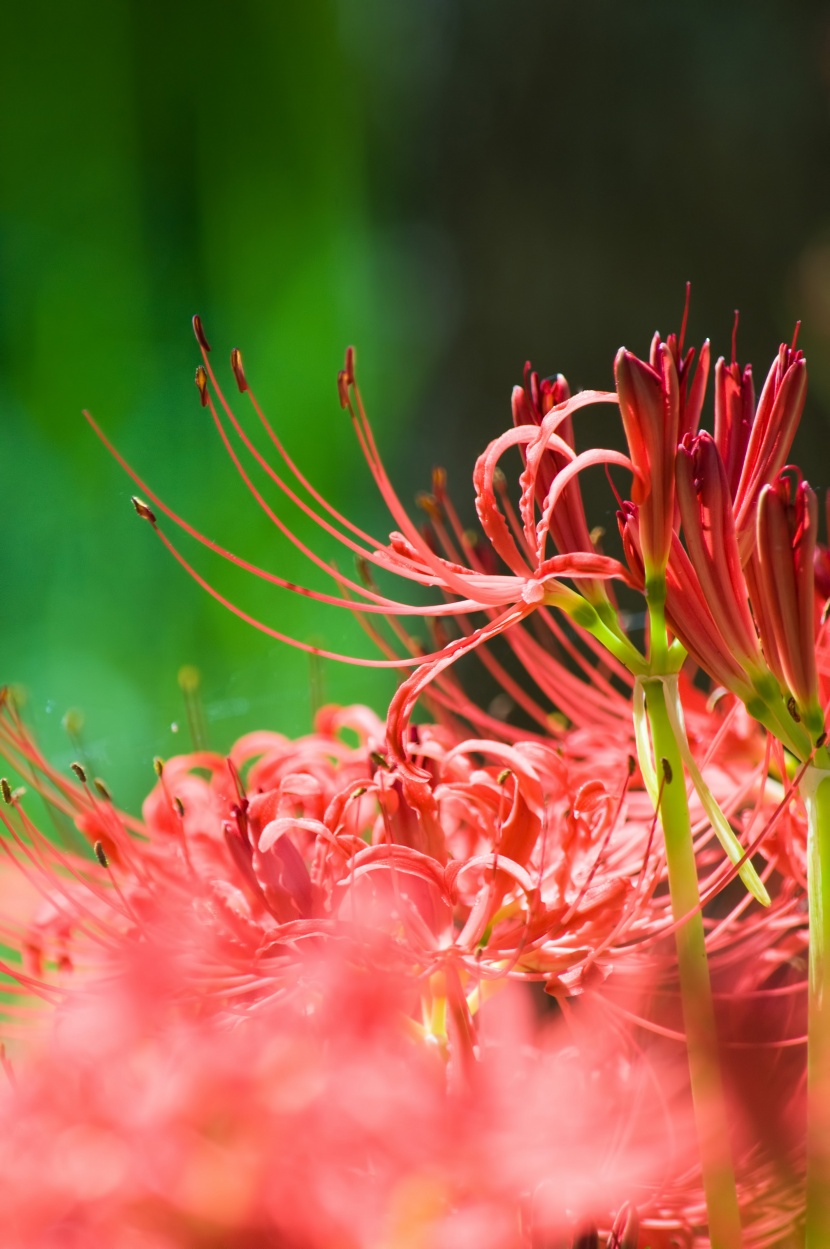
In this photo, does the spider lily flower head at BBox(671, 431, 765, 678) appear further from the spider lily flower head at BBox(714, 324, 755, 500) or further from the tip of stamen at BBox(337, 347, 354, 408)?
the tip of stamen at BBox(337, 347, 354, 408)

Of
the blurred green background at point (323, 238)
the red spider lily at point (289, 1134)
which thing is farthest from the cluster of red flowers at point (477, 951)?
the blurred green background at point (323, 238)

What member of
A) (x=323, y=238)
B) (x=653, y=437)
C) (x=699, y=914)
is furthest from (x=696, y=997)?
(x=323, y=238)

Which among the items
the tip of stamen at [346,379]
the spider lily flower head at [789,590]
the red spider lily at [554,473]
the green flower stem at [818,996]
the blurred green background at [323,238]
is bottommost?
the green flower stem at [818,996]

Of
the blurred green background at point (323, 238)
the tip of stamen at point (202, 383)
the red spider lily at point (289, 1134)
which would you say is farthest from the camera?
the blurred green background at point (323, 238)

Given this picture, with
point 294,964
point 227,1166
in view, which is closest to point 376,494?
point 294,964

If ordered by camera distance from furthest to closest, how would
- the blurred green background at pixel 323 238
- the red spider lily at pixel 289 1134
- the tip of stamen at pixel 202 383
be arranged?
1. the blurred green background at pixel 323 238
2. the tip of stamen at pixel 202 383
3. the red spider lily at pixel 289 1134

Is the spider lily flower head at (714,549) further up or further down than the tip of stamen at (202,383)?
further down

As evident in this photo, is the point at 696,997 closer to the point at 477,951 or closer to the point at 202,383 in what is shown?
the point at 477,951

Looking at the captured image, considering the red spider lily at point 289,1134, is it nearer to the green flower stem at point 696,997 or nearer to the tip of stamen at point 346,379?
the green flower stem at point 696,997
